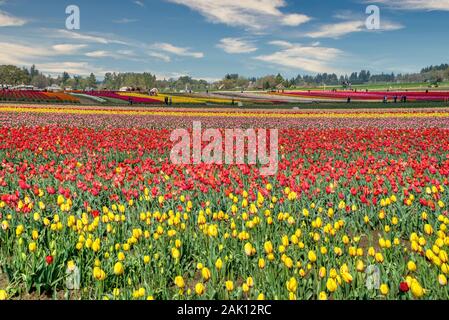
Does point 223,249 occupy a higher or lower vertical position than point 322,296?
lower

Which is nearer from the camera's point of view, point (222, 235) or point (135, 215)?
point (222, 235)

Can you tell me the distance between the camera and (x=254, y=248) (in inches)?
184

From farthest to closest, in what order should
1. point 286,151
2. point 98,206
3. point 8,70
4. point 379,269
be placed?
1. point 8,70
2. point 286,151
3. point 98,206
4. point 379,269

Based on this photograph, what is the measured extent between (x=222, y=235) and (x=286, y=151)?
7.59 m

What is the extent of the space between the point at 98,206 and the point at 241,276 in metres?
3.27

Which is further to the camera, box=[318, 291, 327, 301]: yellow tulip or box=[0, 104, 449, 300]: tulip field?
box=[0, 104, 449, 300]: tulip field

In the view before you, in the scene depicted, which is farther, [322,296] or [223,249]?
[223,249]

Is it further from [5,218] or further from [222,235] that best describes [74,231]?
[222,235]

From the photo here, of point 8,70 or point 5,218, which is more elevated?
point 8,70

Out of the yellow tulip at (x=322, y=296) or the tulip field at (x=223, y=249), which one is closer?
the yellow tulip at (x=322, y=296)
